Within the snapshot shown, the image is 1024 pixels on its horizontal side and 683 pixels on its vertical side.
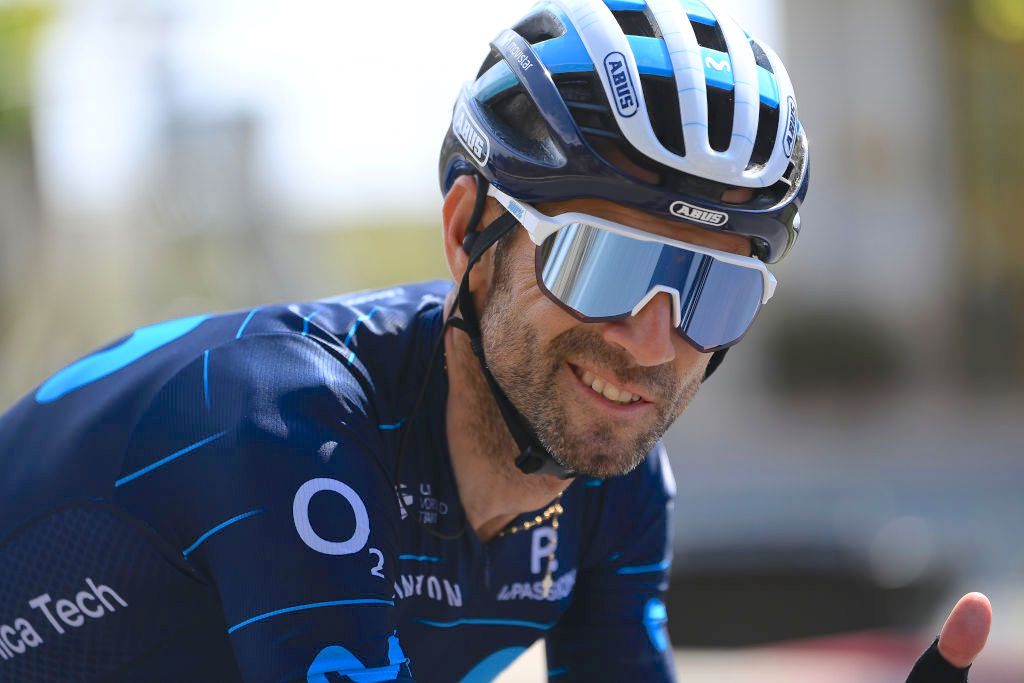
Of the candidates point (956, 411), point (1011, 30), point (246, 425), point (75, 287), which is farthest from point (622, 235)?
point (956, 411)

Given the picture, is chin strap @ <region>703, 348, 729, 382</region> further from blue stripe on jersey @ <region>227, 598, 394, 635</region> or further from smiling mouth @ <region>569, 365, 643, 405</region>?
blue stripe on jersey @ <region>227, 598, 394, 635</region>

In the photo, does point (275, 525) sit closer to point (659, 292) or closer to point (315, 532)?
point (315, 532)

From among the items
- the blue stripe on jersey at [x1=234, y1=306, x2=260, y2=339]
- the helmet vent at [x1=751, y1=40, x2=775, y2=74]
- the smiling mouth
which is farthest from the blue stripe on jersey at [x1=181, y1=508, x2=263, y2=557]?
the helmet vent at [x1=751, y1=40, x2=775, y2=74]

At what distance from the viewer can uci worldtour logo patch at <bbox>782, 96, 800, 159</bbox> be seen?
249cm

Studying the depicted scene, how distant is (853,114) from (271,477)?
2097 centimetres

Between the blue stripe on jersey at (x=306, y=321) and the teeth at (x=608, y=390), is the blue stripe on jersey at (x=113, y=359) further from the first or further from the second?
the teeth at (x=608, y=390)

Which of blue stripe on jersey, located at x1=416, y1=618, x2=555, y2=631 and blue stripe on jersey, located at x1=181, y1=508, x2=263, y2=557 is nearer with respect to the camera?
blue stripe on jersey, located at x1=181, y1=508, x2=263, y2=557

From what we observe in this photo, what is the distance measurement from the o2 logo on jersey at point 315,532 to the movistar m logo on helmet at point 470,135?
0.74 metres

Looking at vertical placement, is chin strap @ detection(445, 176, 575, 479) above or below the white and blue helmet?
below

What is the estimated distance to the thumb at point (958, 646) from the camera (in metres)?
2.23

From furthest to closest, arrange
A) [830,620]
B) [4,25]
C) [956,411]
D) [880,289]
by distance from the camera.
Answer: [4,25] < [880,289] < [956,411] < [830,620]

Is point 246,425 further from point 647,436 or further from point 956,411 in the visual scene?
point 956,411

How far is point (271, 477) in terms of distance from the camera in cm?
206

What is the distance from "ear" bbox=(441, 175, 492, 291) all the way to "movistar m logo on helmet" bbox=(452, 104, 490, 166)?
82mm
